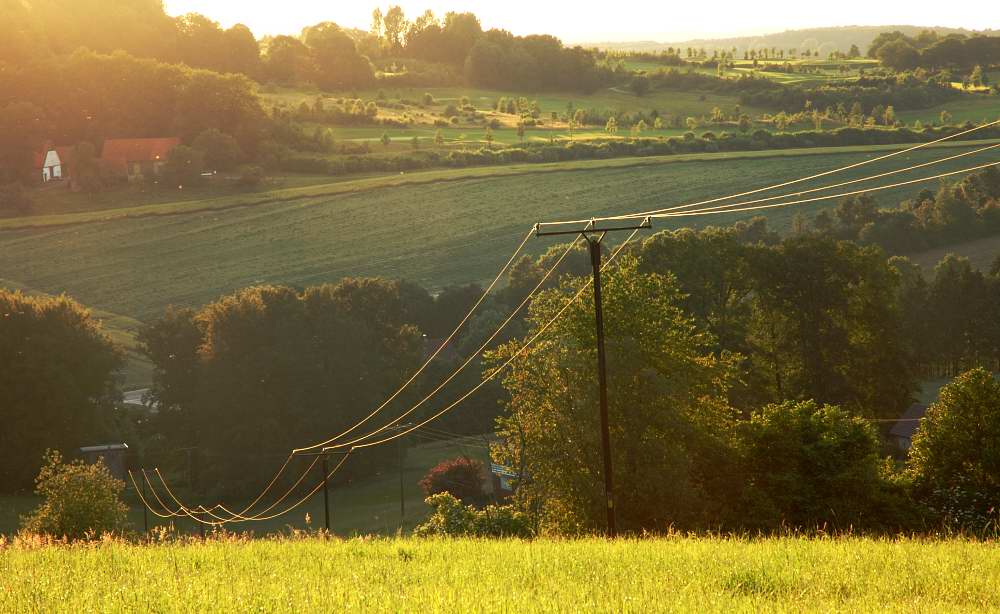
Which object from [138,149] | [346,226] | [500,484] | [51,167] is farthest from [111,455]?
[51,167]

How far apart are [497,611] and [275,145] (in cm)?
11208

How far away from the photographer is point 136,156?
112 metres

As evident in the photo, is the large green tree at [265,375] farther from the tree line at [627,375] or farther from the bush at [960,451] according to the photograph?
the bush at [960,451]

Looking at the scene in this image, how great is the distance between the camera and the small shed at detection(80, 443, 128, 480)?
5728cm

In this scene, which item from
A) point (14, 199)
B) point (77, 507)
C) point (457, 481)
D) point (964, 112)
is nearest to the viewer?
point (77, 507)

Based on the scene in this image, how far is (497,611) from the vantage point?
9820mm

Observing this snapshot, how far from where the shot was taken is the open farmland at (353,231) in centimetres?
8975

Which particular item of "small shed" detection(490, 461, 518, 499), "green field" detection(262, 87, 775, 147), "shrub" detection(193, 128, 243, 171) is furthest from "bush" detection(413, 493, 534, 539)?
"green field" detection(262, 87, 775, 147)

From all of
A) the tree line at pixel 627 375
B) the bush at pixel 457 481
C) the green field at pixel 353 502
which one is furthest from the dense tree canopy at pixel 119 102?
the bush at pixel 457 481

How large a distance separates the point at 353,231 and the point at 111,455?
152 feet

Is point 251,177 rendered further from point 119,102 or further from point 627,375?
point 627,375

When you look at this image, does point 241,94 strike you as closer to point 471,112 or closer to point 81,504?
point 471,112

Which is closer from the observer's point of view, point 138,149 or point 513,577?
point 513,577

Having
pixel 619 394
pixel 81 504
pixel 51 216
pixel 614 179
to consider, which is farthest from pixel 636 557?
pixel 614 179
